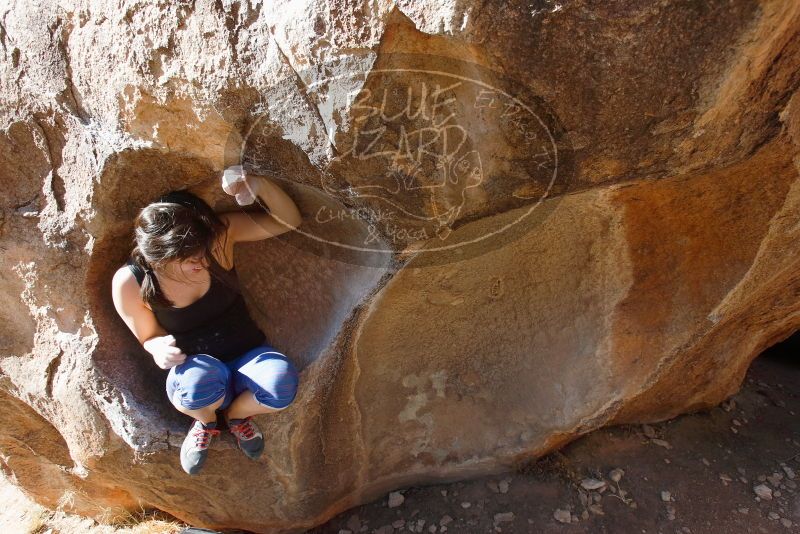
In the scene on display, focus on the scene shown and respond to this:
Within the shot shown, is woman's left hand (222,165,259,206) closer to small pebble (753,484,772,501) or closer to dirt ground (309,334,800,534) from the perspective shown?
dirt ground (309,334,800,534)

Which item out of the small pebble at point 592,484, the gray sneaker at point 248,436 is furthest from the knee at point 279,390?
the small pebble at point 592,484

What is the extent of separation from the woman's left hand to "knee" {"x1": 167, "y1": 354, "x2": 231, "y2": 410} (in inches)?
13.9

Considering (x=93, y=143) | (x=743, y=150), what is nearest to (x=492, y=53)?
(x=743, y=150)

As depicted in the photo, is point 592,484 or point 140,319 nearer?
point 140,319

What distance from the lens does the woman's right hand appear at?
118cm

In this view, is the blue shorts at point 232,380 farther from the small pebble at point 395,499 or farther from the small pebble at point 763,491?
the small pebble at point 763,491

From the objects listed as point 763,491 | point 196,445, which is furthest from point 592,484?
point 196,445

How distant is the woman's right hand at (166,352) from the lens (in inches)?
46.6

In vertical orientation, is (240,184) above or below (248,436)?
above

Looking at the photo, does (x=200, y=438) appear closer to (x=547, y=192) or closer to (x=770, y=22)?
(x=547, y=192)

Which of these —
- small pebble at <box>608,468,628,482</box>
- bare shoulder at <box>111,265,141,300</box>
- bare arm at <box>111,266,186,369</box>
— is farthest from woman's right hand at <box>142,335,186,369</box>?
small pebble at <box>608,468,628,482</box>

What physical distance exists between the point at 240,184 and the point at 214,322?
1.13 feet
